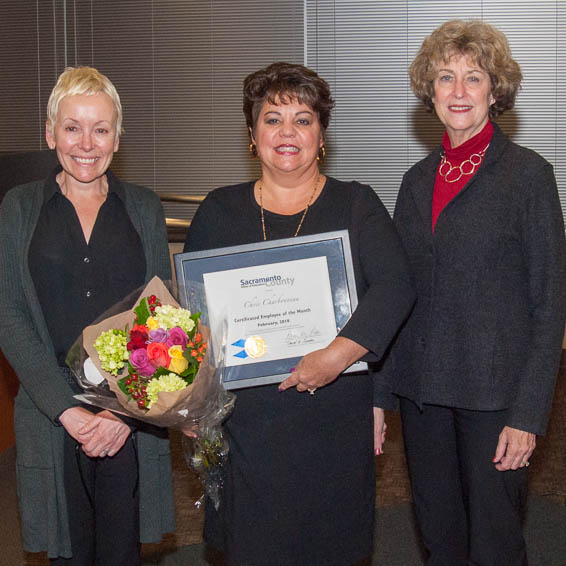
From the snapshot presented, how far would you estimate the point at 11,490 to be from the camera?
Answer: 3.87 metres

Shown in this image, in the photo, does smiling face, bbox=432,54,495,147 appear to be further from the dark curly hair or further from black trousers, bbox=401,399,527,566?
black trousers, bbox=401,399,527,566

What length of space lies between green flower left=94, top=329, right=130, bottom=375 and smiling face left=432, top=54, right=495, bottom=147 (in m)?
1.14

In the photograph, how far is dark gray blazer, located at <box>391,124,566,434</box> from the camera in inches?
77.4

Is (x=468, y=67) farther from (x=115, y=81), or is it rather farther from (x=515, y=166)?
(x=115, y=81)

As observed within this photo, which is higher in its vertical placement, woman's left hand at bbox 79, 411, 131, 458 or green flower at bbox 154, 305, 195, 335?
green flower at bbox 154, 305, 195, 335

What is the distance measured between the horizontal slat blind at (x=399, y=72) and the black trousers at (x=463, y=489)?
12.8ft

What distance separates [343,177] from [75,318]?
4183mm

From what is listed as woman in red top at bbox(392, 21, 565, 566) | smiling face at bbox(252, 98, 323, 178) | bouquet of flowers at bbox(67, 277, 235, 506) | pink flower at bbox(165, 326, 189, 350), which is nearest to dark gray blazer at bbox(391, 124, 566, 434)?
woman in red top at bbox(392, 21, 565, 566)

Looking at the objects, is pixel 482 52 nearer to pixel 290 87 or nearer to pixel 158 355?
pixel 290 87

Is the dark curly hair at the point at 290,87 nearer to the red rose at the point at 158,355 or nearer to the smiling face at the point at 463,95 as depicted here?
the smiling face at the point at 463,95

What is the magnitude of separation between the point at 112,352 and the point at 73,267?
39cm

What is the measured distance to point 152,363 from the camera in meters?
1.70

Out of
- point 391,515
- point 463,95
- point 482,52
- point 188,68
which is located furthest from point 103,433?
point 188,68

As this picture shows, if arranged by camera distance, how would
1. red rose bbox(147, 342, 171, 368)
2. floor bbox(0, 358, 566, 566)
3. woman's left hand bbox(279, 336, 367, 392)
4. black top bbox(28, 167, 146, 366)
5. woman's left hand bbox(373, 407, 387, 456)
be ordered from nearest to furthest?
red rose bbox(147, 342, 171, 368)
woman's left hand bbox(279, 336, 367, 392)
black top bbox(28, 167, 146, 366)
woman's left hand bbox(373, 407, 387, 456)
floor bbox(0, 358, 566, 566)
